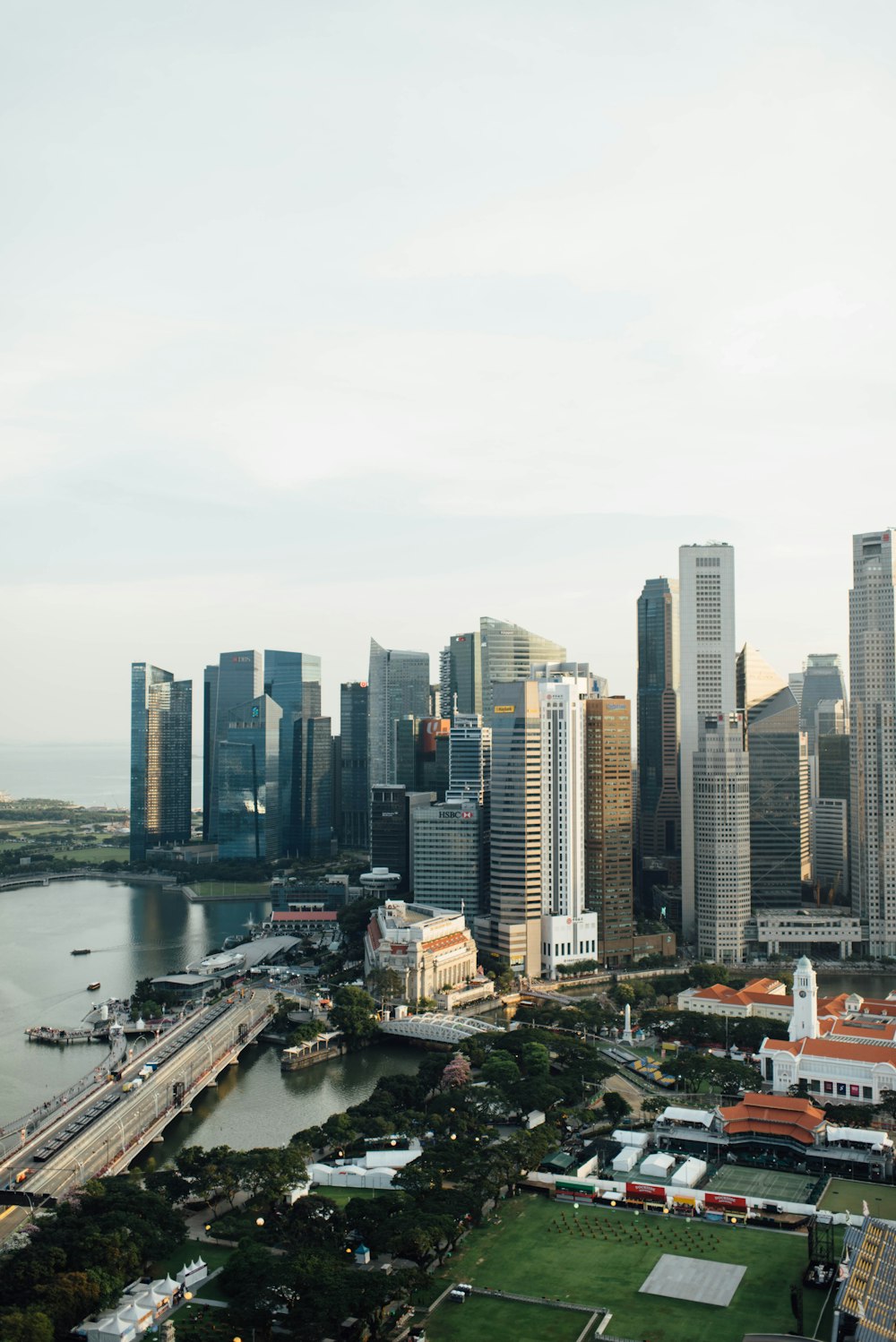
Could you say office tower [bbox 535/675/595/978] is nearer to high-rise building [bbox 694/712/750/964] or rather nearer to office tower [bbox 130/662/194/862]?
high-rise building [bbox 694/712/750/964]

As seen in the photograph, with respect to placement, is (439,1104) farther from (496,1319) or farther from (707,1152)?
(496,1319)

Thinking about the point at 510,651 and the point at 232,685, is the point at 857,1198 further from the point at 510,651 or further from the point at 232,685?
the point at 232,685

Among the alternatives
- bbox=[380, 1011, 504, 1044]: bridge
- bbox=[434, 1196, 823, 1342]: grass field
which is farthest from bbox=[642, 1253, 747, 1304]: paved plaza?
bbox=[380, 1011, 504, 1044]: bridge

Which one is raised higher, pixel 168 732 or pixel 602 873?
pixel 168 732

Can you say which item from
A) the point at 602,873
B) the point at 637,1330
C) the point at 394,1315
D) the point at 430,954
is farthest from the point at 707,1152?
the point at 602,873

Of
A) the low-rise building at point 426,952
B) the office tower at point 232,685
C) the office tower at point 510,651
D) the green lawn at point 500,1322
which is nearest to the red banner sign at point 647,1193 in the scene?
the green lawn at point 500,1322
